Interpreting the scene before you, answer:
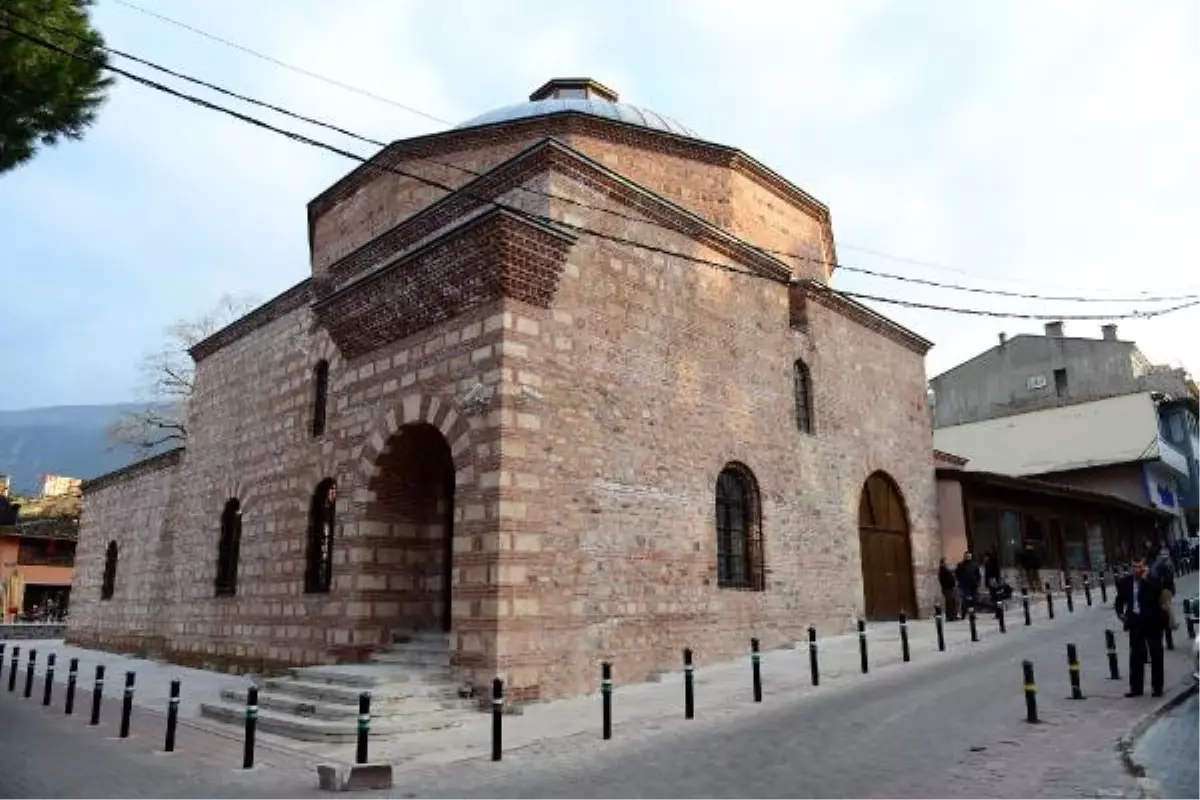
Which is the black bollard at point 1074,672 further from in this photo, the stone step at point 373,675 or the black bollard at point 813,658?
the stone step at point 373,675

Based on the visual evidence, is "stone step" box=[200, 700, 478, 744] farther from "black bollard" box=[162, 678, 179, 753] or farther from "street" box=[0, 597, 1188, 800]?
"black bollard" box=[162, 678, 179, 753]

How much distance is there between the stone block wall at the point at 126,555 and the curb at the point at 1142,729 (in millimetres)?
18622

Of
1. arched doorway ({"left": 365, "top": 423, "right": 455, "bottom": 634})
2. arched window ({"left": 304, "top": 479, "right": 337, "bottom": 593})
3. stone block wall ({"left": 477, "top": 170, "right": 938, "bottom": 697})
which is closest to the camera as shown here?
stone block wall ({"left": 477, "top": 170, "right": 938, "bottom": 697})

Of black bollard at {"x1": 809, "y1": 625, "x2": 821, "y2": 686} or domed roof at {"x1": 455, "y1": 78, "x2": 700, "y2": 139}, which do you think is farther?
domed roof at {"x1": 455, "y1": 78, "x2": 700, "y2": 139}

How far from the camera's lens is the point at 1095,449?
31.0 m

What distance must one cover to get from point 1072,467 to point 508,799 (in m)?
31.0

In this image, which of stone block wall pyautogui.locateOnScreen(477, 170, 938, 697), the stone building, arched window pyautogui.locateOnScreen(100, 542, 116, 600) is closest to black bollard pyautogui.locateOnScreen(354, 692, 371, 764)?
the stone building

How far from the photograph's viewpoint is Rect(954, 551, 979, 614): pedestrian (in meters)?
17.2

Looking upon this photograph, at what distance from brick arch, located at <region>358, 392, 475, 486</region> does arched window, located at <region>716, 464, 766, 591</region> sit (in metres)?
4.49

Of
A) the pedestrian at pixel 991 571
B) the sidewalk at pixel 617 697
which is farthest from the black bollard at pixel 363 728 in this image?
the pedestrian at pixel 991 571

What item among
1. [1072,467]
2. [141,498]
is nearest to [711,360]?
[141,498]

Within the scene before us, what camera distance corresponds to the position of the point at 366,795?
6484mm

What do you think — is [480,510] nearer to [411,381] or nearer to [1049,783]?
[411,381]

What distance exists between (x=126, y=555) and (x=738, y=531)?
1697 centimetres
